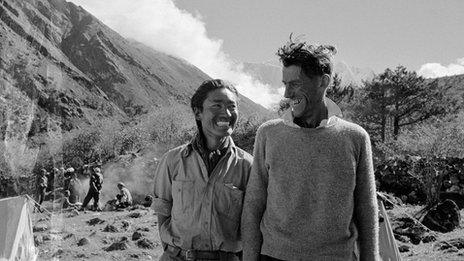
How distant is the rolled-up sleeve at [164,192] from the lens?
8.86ft

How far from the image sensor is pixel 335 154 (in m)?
2.19

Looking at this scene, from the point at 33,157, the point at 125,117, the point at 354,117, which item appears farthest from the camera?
the point at 125,117

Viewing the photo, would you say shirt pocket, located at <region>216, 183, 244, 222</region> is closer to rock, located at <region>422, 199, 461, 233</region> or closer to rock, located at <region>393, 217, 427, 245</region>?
rock, located at <region>393, 217, 427, 245</region>

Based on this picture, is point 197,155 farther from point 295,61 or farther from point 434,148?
point 434,148

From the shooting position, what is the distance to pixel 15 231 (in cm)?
619

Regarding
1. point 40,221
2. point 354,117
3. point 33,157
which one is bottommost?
point 33,157

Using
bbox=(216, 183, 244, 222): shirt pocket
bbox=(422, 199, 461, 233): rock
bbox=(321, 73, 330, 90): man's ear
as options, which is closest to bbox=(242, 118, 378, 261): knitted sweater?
bbox=(321, 73, 330, 90): man's ear

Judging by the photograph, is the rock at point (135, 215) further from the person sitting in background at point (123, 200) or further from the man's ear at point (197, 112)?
the man's ear at point (197, 112)

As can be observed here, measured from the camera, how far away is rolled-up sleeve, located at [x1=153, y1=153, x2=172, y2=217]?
2.70 meters

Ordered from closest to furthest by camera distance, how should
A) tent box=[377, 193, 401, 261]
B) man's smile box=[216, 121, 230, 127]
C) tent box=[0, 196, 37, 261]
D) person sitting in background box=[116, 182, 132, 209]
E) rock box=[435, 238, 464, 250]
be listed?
man's smile box=[216, 121, 230, 127]
tent box=[377, 193, 401, 261]
tent box=[0, 196, 37, 261]
rock box=[435, 238, 464, 250]
person sitting in background box=[116, 182, 132, 209]

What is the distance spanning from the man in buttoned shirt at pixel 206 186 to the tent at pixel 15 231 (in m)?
3.75

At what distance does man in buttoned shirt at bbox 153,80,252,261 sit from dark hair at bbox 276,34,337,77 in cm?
48

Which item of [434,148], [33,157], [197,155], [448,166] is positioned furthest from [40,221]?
[33,157]

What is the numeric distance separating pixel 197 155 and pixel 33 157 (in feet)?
151
